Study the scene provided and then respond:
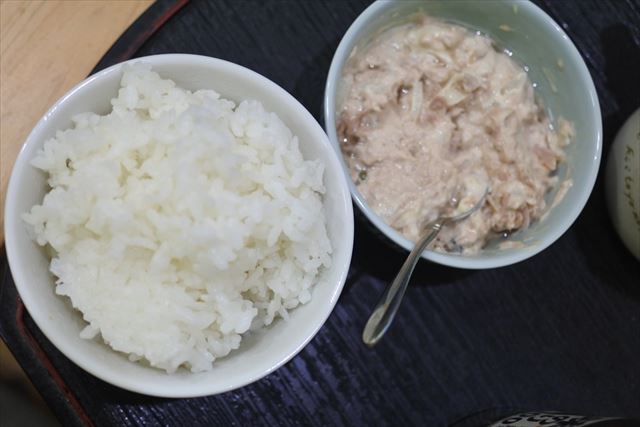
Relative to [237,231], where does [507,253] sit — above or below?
below

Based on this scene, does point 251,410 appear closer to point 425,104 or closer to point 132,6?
point 425,104

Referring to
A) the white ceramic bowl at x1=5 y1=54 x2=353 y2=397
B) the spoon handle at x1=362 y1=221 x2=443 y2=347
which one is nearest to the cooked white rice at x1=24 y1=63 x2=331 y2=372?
the white ceramic bowl at x1=5 y1=54 x2=353 y2=397

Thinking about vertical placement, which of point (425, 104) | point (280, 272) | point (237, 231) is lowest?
point (425, 104)

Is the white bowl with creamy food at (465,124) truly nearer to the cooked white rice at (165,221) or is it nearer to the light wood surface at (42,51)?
the cooked white rice at (165,221)

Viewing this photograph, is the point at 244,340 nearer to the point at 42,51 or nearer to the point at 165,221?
the point at 165,221

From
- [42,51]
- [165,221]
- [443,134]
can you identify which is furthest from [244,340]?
[42,51]

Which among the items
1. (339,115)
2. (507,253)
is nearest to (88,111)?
(339,115)

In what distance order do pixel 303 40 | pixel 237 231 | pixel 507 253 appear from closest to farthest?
1. pixel 237 231
2. pixel 507 253
3. pixel 303 40
